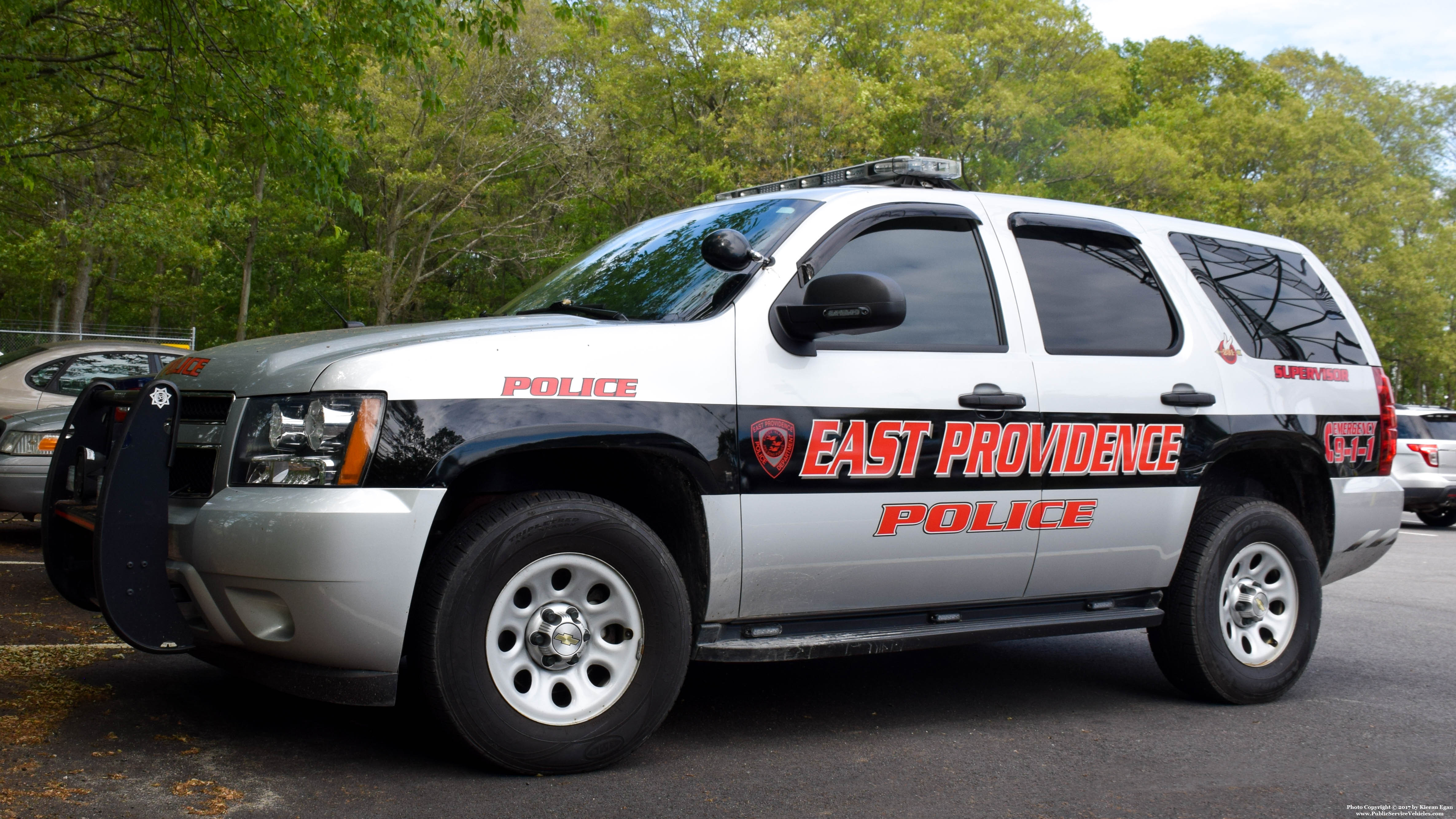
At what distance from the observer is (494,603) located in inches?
137

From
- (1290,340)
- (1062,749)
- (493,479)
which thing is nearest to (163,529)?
(493,479)

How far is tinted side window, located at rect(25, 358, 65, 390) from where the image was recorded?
33.1 ft

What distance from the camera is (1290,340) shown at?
5383mm

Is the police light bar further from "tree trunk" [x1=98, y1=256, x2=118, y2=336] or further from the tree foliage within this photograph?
"tree trunk" [x1=98, y1=256, x2=118, y2=336]

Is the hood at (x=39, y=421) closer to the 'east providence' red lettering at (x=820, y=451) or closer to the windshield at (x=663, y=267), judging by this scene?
the windshield at (x=663, y=267)

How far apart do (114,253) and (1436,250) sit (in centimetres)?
4026

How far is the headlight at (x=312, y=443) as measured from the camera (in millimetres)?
3318

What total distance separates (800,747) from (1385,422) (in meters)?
3.35

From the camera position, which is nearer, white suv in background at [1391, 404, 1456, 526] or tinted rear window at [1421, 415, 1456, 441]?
white suv in background at [1391, 404, 1456, 526]

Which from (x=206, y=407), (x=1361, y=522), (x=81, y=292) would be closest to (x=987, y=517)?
(x=1361, y=522)

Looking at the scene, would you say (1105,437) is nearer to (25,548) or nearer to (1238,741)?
(1238,741)

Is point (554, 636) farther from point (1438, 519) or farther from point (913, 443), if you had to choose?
point (1438, 519)

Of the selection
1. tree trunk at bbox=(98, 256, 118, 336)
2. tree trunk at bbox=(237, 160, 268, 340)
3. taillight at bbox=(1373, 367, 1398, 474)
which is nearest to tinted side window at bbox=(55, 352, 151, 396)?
taillight at bbox=(1373, 367, 1398, 474)

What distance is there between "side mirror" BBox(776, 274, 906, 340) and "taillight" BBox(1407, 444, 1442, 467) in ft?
47.4
